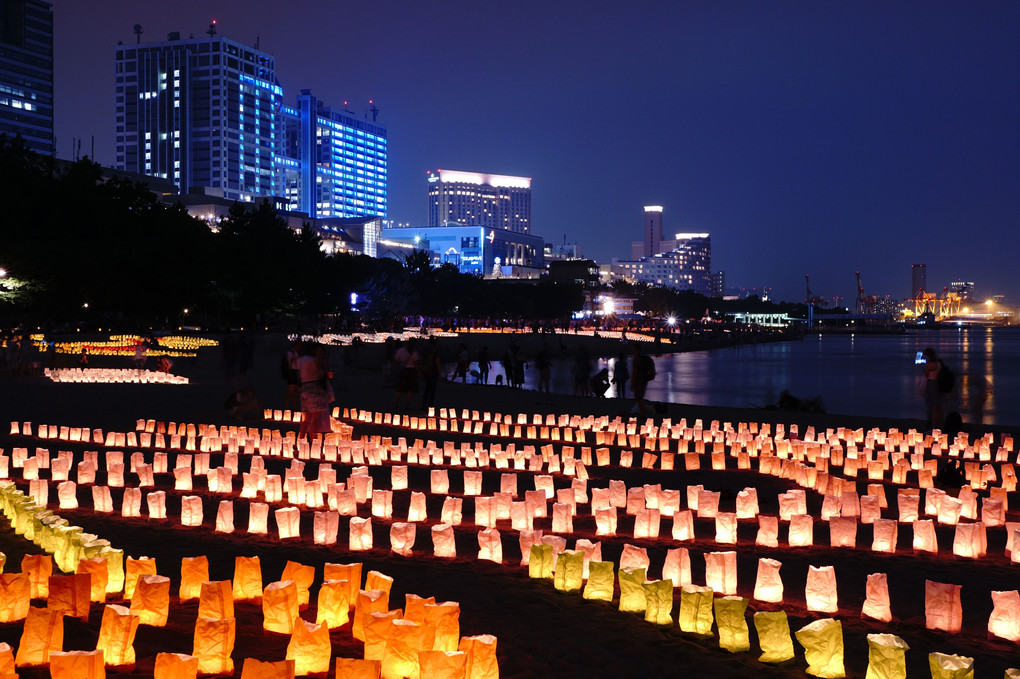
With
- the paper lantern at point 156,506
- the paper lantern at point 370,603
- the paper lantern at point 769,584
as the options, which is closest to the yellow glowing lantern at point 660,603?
the paper lantern at point 769,584

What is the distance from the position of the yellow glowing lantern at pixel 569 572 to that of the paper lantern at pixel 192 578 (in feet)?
8.55

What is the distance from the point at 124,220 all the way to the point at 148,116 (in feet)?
487

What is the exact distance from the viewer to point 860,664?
5.51 meters

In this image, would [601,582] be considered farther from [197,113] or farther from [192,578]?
[197,113]

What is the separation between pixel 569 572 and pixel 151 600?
9.82ft

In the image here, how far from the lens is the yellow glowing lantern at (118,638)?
5008 mm

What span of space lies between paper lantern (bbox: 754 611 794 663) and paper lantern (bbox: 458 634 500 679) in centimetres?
181

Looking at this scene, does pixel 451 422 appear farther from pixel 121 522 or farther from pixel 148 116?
pixel 148 116

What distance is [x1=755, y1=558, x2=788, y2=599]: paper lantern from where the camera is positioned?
6711mm

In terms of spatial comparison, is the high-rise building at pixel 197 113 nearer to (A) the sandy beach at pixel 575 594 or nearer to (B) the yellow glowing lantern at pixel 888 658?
(A) the sandy beach at pixel 575 594

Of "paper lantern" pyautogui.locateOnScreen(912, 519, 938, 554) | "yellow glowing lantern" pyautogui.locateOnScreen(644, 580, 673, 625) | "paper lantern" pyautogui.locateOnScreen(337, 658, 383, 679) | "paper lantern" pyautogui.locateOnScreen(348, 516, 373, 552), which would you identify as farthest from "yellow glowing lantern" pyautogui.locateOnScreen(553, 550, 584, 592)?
"paper lantern" pyautogui.locateOnScreen(912, 519, 938, 554)

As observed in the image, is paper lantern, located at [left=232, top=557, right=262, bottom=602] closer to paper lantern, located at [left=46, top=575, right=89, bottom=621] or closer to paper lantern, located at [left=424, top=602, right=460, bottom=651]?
paper lantern, located at [left=46, top=575, right=89, bottom=621]

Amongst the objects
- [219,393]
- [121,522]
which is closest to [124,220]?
[219,393]

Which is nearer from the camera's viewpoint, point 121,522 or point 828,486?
point 121,522
